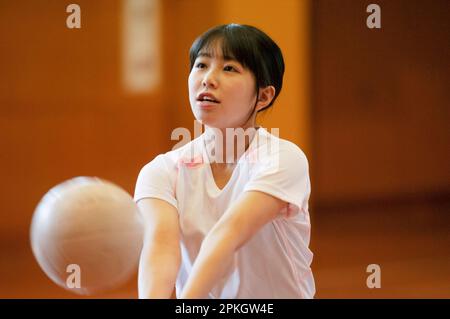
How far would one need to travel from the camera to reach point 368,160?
4.66 m

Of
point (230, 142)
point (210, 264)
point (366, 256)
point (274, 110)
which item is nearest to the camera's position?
point (210, 264)

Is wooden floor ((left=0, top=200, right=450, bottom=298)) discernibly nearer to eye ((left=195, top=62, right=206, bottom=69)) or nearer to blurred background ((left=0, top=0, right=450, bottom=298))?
blurred background ((left=0, top=0, right=450, bottom=298))

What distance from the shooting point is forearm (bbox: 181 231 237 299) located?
4.05 feet

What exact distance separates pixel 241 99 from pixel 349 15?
3.04 m

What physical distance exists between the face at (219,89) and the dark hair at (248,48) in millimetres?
14

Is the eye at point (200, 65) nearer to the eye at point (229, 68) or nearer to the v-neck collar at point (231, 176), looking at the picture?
the eye at point (229, 68)

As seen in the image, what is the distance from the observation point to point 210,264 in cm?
124

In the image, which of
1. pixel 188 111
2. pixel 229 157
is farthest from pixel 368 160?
pixel 229 157

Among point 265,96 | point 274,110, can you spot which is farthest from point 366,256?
point 265,96

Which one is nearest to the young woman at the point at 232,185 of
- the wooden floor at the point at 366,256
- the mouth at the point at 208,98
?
the mouth at the point at 208,98

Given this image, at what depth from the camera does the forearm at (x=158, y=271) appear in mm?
1310

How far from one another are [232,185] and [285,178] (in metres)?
0.14

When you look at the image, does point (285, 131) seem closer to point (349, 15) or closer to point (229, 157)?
point (349, 15)

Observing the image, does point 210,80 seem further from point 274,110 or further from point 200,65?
point 274,110
